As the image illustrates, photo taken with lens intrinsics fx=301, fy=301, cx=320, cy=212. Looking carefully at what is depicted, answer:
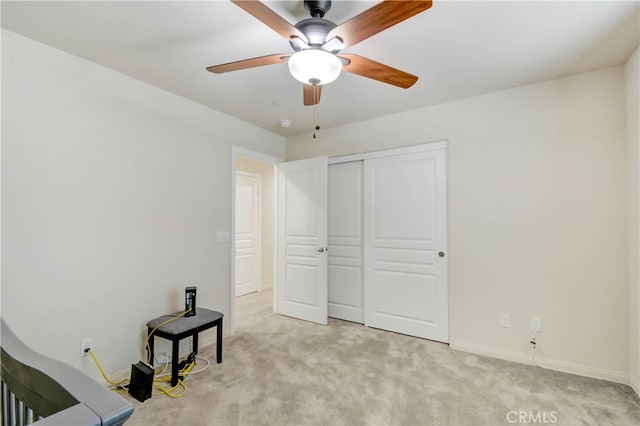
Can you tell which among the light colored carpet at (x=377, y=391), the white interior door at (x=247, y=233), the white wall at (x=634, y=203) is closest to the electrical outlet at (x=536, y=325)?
the light colored carpet at (x=377, y=391)

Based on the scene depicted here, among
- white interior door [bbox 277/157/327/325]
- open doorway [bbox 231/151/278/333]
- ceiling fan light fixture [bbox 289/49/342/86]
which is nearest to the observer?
ceiling fan light fixture [bbox 289/49/342/86]

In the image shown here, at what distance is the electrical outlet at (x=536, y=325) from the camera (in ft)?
8.61

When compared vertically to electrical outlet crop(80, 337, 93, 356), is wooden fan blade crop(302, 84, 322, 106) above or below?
above

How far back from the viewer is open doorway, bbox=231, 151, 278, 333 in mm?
5172

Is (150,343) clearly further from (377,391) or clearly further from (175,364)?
(377,391)

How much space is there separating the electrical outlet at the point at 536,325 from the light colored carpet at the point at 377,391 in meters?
0.33

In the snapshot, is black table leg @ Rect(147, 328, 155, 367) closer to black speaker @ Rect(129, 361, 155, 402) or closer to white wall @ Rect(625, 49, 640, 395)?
black speaker @ Rect(129, 361, 155, 402)

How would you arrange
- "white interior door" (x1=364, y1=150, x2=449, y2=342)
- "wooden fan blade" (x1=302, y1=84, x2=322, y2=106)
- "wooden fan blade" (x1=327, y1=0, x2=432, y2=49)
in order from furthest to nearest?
"white interior door" (x1=364, y1=150, x2=449, y2=342)
"wooden fan blade" (x1=302, y1=84, x2=322, y2=106)
"wooden fan blade" (x1=327, y1=0, x2=432, y2=49)

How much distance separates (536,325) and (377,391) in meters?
1.56

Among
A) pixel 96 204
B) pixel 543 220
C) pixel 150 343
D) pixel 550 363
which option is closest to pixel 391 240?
pixel 543 220

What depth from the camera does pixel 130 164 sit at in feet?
8.26

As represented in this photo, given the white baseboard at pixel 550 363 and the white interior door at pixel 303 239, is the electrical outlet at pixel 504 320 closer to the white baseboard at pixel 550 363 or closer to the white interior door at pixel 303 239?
the white baseboard at pixel 550 363

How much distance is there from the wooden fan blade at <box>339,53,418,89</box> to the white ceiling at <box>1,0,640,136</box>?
288 mm

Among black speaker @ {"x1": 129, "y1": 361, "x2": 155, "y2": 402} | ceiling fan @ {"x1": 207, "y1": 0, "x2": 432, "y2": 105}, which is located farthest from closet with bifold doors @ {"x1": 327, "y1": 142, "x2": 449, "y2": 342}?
black speaker @ {"x1": 129, "y1": 361, "x2": 155, "y2": 402}
